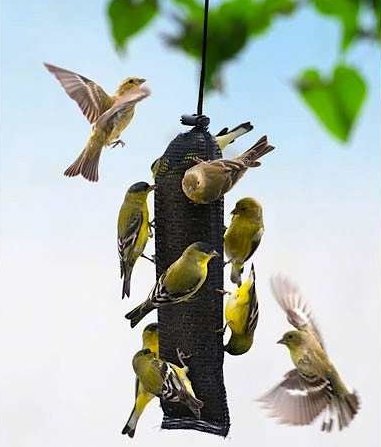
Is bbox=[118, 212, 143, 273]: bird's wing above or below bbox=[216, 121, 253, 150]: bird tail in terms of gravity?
below

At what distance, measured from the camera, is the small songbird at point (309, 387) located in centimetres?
116

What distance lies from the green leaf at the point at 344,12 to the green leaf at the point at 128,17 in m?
0.05

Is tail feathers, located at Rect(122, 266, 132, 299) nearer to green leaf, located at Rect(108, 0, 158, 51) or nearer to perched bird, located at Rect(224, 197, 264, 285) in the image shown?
perched bird, located at Rect(224, 197, 264, 285)

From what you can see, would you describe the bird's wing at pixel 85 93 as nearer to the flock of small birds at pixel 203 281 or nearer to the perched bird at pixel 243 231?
the flock of small birds at pixel 203 281

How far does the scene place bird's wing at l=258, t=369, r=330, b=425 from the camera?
116cm

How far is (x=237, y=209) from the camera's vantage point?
3.55 ft

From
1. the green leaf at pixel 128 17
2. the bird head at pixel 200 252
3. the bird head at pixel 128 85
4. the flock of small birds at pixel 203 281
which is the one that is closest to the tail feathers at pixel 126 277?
the flock of small birds at pixel 203 281

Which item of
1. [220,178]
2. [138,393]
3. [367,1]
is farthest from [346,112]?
[138,393]

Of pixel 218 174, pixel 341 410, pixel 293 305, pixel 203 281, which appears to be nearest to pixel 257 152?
pixel 218 174

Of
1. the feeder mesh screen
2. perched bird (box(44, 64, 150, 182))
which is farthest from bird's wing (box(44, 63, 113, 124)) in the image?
the feeder mesh screen

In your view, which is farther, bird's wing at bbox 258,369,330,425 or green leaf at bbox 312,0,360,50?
bird's wing at bbox 258,369,330,425

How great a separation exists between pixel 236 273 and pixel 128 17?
0.83 metres

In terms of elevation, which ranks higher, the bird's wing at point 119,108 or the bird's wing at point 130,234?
the bird's wing at point 119,108

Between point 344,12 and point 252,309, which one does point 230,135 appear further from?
point 344,12
